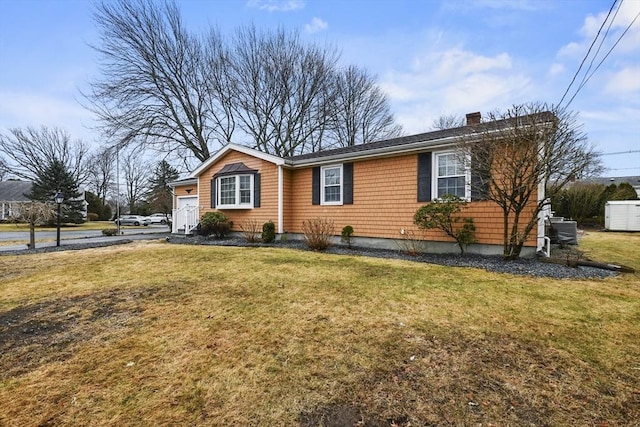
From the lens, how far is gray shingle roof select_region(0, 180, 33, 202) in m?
37.1

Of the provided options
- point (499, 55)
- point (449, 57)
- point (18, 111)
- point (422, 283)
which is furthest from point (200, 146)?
point (18, 111)

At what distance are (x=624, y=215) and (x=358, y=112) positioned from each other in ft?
61.6

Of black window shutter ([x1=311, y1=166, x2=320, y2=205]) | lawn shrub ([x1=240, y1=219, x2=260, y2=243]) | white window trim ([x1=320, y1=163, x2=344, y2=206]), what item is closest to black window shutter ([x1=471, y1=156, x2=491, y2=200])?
white window trim ([x1=320, y1=163, x2=344, y2=206])

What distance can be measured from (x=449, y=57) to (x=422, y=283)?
13090 millimetres

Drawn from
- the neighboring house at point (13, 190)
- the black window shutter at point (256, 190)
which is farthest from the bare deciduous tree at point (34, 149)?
the black window shutter at point (256, 190)

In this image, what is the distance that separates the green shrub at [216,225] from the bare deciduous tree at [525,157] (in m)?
9.67

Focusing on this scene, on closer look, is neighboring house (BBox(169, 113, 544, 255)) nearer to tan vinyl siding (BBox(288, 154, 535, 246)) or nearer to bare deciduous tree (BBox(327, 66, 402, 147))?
tan vinyl siding (BBox(288, 154, 535, 246))

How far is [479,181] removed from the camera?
7547mm

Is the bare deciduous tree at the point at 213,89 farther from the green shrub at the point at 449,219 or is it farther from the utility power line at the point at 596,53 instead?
the utility power line at the point at 596,53

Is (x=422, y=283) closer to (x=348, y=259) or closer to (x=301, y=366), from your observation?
(x=348, y=259)

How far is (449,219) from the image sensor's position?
7.79m

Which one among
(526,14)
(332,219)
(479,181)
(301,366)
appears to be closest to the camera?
(301,366)

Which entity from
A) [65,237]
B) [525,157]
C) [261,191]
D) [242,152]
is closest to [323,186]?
[261,191]

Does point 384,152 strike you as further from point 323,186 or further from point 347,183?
point 323,186
